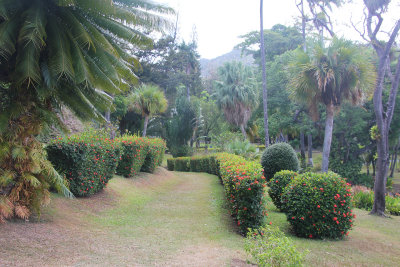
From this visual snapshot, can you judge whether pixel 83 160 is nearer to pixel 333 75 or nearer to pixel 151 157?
pixel 151 157

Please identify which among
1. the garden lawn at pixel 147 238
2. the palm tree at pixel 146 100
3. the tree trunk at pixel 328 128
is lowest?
the garden lawn at pixel 147 238

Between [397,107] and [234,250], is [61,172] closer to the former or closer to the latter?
[234,250]

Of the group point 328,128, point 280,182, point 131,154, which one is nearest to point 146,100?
point 131,154

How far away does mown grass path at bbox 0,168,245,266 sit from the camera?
445 centimetres

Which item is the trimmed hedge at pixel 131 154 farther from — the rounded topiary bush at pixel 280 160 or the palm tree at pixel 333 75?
the palm tree at pixel 333 75

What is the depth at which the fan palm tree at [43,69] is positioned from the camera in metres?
5.49

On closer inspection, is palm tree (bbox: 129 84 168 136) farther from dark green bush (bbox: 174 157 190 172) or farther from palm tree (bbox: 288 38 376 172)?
palm tree (bbox: 288 38 376 172)

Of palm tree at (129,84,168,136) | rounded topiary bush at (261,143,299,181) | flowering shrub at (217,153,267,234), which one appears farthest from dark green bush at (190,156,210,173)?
flowering shrub at (217,153,267,234)

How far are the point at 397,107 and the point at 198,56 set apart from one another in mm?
33275

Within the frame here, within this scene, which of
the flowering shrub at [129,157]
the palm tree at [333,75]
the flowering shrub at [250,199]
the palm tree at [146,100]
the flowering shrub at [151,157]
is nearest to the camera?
the flowering shrub at [250,199]

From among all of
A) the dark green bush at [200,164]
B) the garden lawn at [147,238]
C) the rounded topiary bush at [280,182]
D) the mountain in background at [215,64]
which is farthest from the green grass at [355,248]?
the mountain in background at [215,64]

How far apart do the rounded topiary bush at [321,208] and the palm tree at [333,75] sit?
8231 millimetres

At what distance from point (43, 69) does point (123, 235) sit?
3749 mm

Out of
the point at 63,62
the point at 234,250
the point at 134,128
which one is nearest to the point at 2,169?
the point at 63,62
